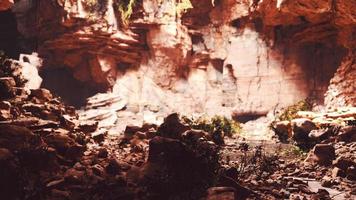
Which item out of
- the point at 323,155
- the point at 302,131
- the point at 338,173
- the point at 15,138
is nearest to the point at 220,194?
the point at 338,173

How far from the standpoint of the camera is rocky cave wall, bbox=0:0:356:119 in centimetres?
2180

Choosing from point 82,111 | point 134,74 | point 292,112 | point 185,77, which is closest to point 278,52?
point 292,112

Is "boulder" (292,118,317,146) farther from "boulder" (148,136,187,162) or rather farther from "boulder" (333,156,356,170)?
"boulder" (148,136,187,162)

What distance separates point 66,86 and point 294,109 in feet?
47.6

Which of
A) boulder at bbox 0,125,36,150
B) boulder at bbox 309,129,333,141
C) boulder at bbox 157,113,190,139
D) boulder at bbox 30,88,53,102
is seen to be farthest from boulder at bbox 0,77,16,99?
boulder at bbox 309,129,333,141

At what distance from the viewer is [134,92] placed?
24.2 metres

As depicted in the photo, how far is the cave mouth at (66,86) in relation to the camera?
2456cm

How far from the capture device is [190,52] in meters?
24.9

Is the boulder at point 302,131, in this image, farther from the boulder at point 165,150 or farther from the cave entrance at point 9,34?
the cave entrance at point 9,34

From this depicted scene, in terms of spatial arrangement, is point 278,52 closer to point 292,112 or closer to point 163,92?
point 292,112

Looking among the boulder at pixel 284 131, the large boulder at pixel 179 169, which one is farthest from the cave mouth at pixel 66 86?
the large boulder at pixel 179 169

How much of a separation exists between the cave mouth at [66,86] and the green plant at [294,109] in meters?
11.8

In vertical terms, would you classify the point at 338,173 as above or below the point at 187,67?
below

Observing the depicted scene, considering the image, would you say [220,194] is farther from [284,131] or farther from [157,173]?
[284,131]
